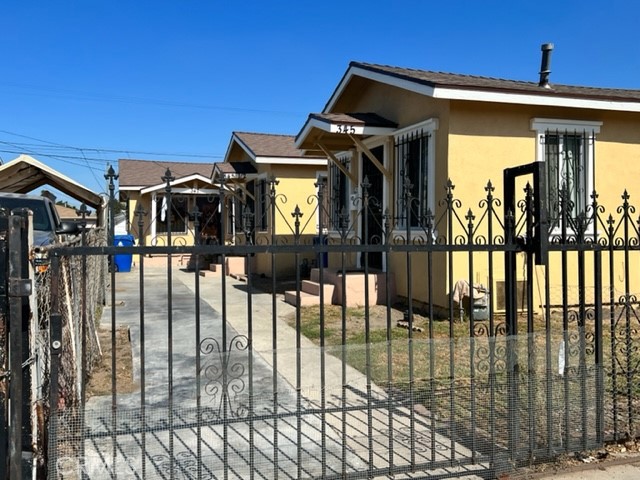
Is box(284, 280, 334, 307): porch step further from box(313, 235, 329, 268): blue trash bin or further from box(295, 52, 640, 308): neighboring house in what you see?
box(295, 52, 640, 308): neighboring house

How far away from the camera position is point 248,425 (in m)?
3.85

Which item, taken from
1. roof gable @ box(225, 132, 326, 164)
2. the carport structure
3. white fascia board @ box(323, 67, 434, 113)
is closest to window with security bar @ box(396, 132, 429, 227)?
white fascia board @ box(323, 67, 434, 113)

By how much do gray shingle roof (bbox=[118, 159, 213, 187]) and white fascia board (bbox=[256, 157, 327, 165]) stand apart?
8.28m

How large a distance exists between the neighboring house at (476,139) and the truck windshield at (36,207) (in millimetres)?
4427

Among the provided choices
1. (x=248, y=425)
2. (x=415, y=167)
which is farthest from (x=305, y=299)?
(x=248, y=425)

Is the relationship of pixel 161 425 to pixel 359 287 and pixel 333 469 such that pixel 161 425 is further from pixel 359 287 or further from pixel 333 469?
pixel 359 287

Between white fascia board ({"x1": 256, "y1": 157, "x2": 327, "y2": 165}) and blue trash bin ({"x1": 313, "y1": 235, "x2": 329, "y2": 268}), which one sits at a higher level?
white fascia board ({"x1": 256, "y1": 157, "x2": 327, "y2": 165})

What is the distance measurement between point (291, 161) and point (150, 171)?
13.2m

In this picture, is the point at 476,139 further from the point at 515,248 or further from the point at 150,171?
the point at 150,171

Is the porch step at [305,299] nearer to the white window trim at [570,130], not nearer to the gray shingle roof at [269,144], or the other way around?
the white window trim at [570,130]

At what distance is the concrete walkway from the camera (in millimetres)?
3031

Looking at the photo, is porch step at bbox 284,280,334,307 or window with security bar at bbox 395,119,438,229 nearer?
window with security bar at bbox 395,119,438,229

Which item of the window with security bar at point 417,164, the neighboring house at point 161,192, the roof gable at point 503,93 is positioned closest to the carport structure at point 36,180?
the neighboring house at point 161,192

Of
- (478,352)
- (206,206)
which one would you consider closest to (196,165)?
(206,206)
